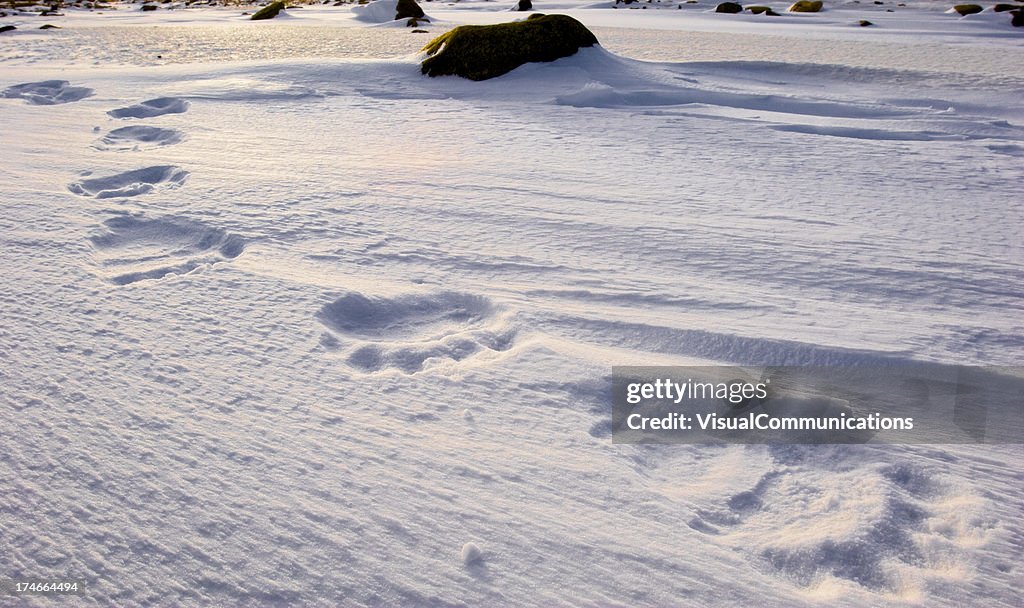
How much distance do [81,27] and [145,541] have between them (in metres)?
12.7

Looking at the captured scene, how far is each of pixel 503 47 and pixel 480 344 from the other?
4147 millimetres

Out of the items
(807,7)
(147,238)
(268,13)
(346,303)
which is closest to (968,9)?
(807,7)

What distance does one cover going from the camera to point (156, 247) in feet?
7.11

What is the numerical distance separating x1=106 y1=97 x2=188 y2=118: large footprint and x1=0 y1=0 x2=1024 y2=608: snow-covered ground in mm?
373

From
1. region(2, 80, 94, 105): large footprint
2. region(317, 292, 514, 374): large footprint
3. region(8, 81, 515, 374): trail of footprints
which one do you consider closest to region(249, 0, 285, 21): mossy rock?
region(2, 80, 94, 105): large footprint

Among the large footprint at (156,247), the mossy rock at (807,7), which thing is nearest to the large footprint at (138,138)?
the large footprint at (156,247)

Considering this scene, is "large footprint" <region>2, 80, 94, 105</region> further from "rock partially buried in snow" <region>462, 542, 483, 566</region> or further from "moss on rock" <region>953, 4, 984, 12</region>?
"moss on rock" <region>953, 4, 984, 12</region>

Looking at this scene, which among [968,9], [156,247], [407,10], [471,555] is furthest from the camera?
[968,9]

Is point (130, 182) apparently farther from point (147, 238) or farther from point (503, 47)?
point (503, 47)

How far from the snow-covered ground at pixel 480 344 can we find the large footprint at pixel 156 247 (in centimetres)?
1

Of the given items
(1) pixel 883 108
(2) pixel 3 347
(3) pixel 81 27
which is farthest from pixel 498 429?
(3) pixel 81 27

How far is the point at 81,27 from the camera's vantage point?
1070cm

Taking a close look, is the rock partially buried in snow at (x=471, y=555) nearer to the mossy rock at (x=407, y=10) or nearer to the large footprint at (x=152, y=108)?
the large footprint at (x=152, y=108)

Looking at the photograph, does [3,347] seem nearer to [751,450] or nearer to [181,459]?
[181,459]
